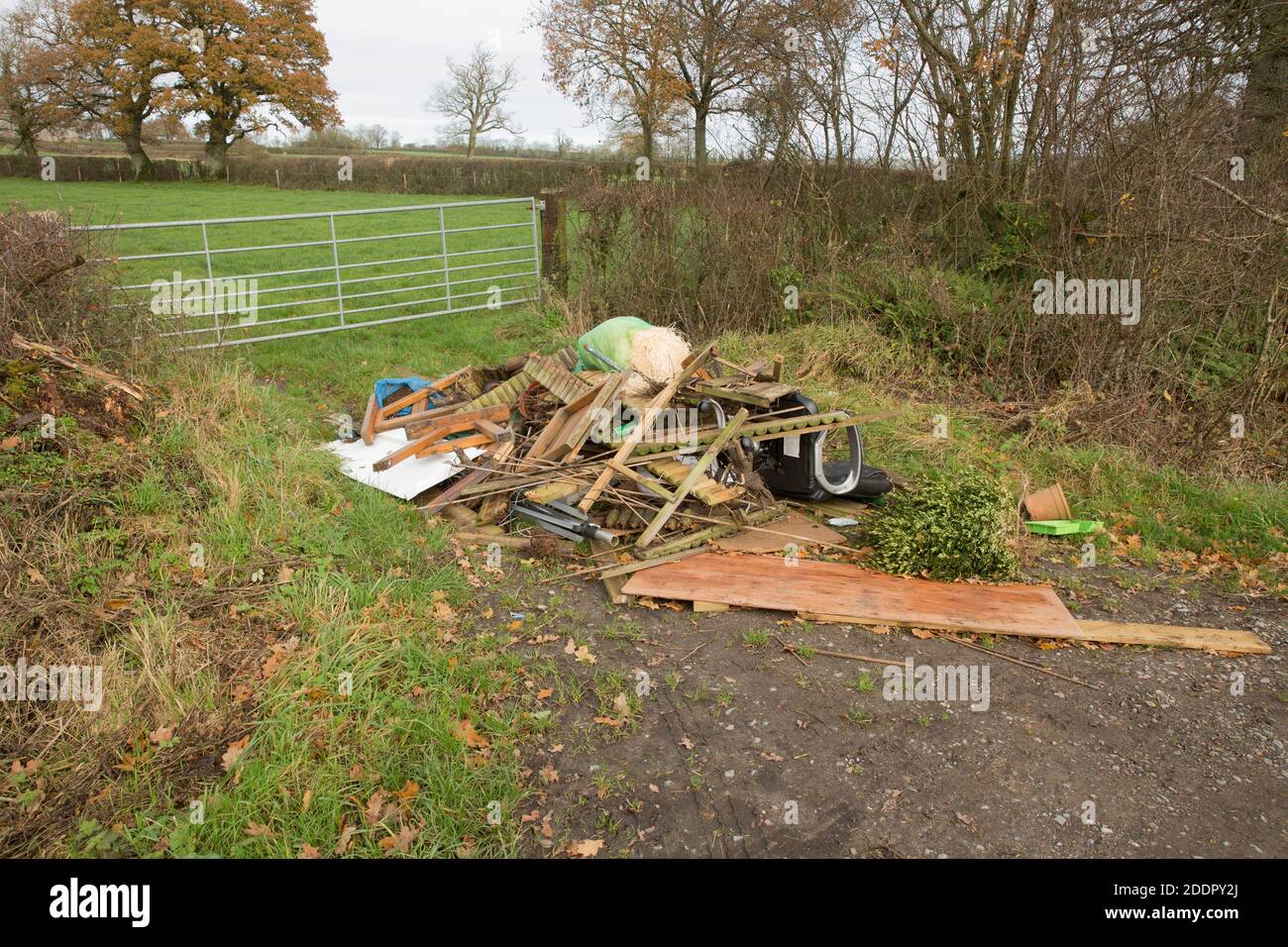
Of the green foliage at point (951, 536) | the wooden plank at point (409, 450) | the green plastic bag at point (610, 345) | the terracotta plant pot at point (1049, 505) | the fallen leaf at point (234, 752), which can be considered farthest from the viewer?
the green plastic bag at point (610, 345)

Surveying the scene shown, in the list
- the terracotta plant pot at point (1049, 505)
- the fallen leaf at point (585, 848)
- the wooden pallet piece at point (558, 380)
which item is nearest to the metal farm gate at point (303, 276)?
the wooden pallet piece at point (558, 380)

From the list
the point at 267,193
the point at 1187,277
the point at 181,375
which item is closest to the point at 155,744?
the point at 181,375

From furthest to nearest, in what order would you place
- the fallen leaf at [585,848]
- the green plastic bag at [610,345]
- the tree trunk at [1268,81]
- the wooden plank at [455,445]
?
the tree trunk at [1268,81] → the green plastic bag at [610,345] → the wooden plank at [455,445] → the fallen leaf at [585,848]

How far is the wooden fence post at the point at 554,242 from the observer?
1252 cm

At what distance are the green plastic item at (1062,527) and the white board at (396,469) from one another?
15.7ft

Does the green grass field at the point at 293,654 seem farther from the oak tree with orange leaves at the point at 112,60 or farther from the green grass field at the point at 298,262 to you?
the oak tree with orange leaves at the point at 112,60

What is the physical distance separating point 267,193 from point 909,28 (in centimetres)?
2784

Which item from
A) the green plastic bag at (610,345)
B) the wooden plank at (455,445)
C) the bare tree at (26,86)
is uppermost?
the bare tree at (26,86)

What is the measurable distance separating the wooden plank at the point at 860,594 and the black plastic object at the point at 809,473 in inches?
43.9

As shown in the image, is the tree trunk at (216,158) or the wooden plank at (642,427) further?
the tree trunk at (216,158)

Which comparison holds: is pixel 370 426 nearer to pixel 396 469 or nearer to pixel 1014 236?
pixel 396 469

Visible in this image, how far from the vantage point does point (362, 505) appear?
639 centimetres

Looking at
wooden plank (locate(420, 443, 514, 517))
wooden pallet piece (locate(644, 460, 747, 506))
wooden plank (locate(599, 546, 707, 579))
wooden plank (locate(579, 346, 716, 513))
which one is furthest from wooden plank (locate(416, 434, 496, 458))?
wooden plank (locate(599, 546, 707, 579))

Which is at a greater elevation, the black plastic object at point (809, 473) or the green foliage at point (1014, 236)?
the green foliage at point (1014, 236)
